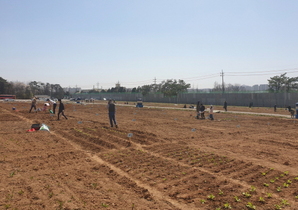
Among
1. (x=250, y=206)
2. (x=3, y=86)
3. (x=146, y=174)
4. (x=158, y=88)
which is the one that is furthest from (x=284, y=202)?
(x=3, y=86)

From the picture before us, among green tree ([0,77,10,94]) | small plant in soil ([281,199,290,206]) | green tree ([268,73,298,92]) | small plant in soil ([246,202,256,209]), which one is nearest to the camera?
small plant in soil ([246,202,256,209])

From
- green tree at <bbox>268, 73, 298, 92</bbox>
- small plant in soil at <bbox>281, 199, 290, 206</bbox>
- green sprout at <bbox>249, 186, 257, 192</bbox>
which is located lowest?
small plant in soil at <bbox>281, 199, 290, 206</bbox>

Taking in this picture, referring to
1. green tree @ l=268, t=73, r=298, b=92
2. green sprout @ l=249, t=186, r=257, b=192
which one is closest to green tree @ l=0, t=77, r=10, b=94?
green tree @ l=268, t=73, r=298, b=92

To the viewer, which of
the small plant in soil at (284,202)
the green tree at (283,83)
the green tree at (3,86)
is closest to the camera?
the small plant in soil at (284,202)

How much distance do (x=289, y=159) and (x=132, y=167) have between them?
17.1ft

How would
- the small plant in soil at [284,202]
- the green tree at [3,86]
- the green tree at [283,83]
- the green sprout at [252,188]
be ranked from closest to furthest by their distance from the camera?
the small plant in soil at [284,202] → the green sprout at [252,188] → the green tree at [283,83] → the green tree at [3,86]

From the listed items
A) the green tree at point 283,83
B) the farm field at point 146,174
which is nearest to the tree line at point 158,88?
the green tree at point 283,83

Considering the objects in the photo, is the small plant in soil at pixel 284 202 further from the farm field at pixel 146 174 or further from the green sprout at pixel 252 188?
the green sprout at pixel 252 188

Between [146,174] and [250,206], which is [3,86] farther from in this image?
[250,206]

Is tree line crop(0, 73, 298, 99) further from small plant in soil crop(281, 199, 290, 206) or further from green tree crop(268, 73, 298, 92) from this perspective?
small plant in soil crop(281, 199, 290, 206)

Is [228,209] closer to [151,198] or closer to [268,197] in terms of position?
[268,197]

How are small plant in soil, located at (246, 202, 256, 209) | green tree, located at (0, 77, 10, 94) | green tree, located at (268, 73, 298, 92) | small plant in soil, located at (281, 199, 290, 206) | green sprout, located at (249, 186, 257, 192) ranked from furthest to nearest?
green tree, located at (0, 77, 10, 94) < green tree, located at (268, 73, 298, 92) < green sprout, located at (249, 186, 257, 192) < small plant in soil, located at (281, 199, 290, 206) < small plant in soil, located at (246, 202, 256, 209)

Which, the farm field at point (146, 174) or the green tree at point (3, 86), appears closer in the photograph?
the farm field at point (146, 174)

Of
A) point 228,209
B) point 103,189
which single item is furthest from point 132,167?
point 228,209
